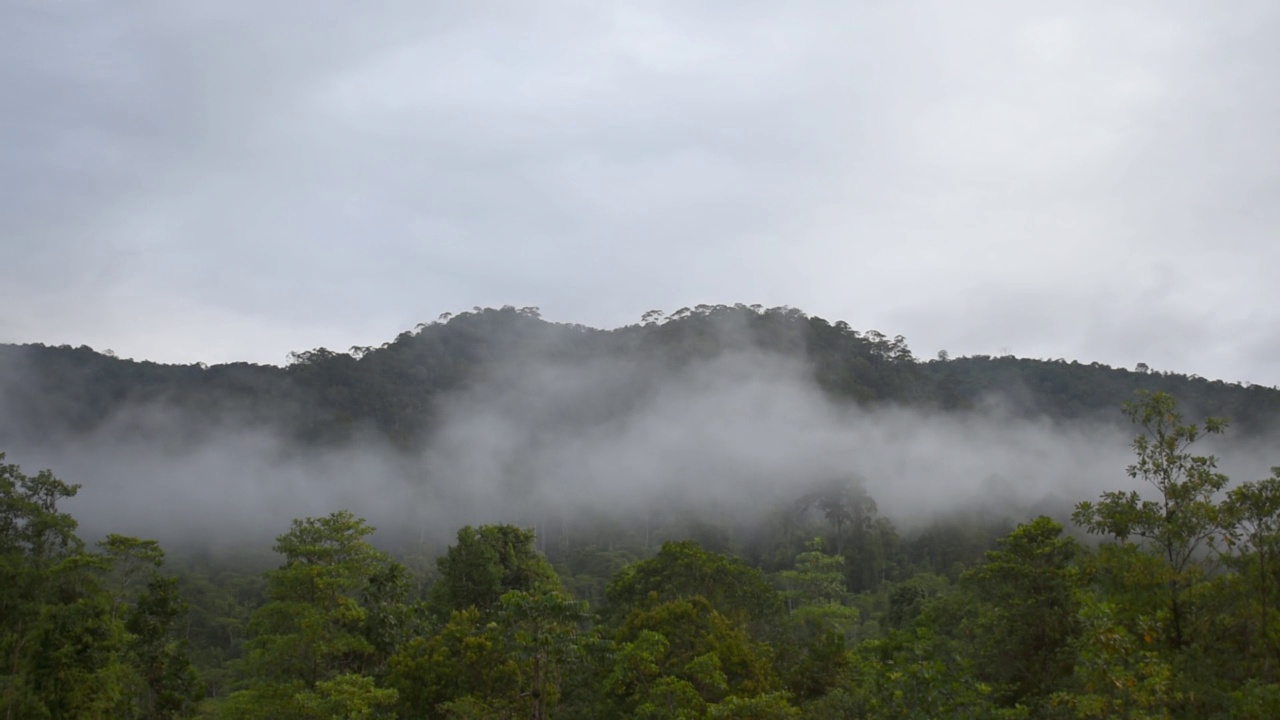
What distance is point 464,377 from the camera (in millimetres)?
141875

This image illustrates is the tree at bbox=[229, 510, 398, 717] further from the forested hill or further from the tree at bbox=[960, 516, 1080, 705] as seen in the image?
the forested hill

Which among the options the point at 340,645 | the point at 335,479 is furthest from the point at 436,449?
the point at 340,645

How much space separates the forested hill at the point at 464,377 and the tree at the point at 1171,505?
359 ft

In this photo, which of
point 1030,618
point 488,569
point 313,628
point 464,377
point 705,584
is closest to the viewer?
point 1030,618

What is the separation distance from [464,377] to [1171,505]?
13274cm

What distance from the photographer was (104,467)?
139000mm

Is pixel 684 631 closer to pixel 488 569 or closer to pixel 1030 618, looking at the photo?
pixel 1030 618

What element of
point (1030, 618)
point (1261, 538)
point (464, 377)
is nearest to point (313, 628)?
point (1030, 618)

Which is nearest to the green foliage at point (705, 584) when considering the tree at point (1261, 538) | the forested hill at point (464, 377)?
the tree at point (1261, 538)

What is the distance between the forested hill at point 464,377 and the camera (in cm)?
12612

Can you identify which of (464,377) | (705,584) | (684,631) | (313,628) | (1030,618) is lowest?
(313,628)

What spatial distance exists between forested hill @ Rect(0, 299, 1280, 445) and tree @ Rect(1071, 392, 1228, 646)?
109 meters

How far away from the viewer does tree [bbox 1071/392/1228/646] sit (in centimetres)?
1402

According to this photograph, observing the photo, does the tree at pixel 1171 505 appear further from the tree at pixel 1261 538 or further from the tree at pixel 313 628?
the tree at pixel 313 628
